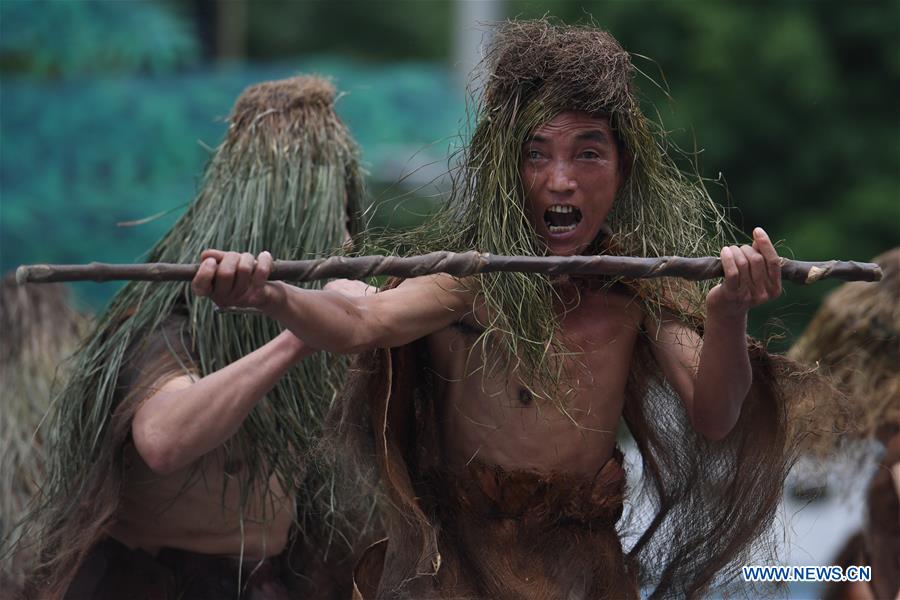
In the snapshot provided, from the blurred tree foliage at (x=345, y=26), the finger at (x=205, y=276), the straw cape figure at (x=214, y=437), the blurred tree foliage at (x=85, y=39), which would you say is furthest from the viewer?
the blurred tree foliage at (x=345, y=26)

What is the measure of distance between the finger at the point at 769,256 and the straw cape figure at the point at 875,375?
1800 mm

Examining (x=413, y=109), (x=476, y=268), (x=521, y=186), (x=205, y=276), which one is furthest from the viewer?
(x=413, y=109)

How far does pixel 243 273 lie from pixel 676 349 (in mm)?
1039

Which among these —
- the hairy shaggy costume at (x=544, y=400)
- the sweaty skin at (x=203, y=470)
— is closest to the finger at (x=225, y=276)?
the sweaty skin at (x=203, y=470)

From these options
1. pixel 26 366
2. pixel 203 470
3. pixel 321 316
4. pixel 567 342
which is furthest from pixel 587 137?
pixel 26 366

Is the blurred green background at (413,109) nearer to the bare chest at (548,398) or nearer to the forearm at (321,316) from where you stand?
the bare chest at (548,398)

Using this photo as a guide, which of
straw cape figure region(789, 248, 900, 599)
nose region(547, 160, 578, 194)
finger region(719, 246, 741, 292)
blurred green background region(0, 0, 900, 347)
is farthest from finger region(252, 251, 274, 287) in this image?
blurred green background region(0, 0, 900, 347)

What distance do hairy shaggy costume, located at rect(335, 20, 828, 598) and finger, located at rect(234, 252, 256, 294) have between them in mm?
539

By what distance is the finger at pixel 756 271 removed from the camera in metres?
2.79

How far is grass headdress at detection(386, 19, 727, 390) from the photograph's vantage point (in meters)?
3.04

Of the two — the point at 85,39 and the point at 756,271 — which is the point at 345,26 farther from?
the point at 756,271

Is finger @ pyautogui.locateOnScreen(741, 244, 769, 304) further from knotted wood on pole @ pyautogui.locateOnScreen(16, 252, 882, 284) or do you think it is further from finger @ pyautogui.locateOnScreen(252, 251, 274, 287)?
finger @ pyautogui.locateOnScreen(252, 251, 274, 287)

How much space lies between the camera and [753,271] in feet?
9.16

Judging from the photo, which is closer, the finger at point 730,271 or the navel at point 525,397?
the finger at point 730,271
